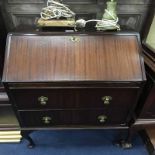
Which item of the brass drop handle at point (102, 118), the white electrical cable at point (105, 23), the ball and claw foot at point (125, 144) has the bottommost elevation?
the ball and claw foot at point (125, 144)

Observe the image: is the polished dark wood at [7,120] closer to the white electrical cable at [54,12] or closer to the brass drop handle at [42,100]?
the brass drop handle at [42,100]

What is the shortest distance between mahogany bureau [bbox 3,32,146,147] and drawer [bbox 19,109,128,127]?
0.27 ft

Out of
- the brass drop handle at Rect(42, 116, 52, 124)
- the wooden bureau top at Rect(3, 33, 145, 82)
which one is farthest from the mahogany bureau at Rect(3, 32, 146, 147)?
the brass drop handle at Rect(42, 116, 52, 124)

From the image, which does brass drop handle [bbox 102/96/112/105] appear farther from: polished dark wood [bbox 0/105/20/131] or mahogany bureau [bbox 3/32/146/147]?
polished dark wood [bbox 0/105/20/131]

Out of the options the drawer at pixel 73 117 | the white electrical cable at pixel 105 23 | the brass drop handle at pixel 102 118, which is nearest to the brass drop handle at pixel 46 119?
the drawer at pixel 73 117

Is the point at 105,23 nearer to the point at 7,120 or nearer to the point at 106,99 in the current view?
the point at 106,99

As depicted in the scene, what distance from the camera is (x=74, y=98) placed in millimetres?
1079

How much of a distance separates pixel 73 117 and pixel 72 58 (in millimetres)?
405

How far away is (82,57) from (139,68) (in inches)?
12.2

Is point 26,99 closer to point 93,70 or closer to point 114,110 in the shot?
point 93,70

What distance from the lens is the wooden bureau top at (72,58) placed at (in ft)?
3.26

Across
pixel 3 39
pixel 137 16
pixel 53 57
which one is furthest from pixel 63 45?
pixel 137 16

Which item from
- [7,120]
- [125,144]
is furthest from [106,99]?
[7,120]

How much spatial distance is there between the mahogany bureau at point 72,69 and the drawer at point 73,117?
0.08m
